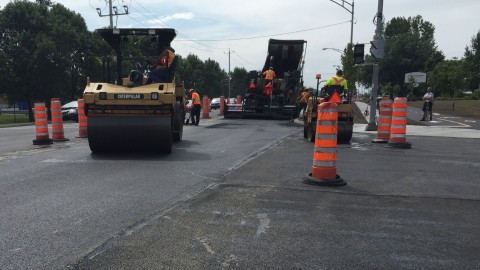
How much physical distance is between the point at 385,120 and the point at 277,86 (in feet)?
34.9

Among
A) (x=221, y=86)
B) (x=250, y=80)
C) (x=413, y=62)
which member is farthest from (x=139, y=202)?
(x=221, y=86)

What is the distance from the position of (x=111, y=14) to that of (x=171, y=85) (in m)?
31.3

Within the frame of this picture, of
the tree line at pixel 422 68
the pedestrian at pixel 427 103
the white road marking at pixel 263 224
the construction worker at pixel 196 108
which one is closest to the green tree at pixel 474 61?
the tree line at pixel 422 68

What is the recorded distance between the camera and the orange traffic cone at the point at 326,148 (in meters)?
6.89

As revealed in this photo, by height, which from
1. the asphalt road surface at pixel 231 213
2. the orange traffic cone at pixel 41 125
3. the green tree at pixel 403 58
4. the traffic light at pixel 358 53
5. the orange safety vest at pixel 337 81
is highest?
the green tree at pixel 403 58

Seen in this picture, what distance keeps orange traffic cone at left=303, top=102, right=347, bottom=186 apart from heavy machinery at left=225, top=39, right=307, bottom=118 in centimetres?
1548

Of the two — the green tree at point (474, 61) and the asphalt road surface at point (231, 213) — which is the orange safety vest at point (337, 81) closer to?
the asphalt road surface at point (231, 213)

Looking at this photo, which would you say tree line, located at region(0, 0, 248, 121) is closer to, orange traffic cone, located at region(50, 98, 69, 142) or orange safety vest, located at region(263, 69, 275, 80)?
orange safety vest, located at region(263, 69, 275, 80)

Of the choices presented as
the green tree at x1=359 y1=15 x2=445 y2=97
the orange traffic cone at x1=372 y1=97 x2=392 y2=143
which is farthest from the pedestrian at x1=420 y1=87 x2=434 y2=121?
the green tree at x1=359 y1=15 x2=445 y2=97

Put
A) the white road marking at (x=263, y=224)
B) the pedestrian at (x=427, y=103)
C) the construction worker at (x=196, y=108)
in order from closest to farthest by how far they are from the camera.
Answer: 1. the white road marking at (x=263, y=224)
2. the construction worker at (x=196, y=108)
3. the pedestrian at (x=427, y=103)

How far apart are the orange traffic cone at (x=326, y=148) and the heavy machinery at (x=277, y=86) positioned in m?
15.5

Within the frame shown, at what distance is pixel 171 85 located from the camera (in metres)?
9.39

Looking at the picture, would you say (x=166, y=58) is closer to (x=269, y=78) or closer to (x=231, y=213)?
(x=231, y=213)

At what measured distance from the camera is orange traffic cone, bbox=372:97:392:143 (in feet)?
41.2
